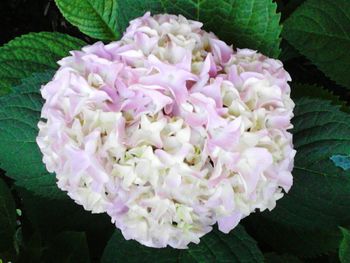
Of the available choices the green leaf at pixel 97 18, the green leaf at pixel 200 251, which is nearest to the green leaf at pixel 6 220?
the green leaf at pixel 200 251

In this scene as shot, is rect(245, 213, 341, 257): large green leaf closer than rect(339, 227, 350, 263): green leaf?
No

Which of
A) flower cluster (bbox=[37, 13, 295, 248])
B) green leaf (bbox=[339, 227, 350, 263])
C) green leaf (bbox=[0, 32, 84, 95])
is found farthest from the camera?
green leaf (bbox=[0, 32, 84, 95])

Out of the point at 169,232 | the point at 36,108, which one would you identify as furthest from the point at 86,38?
the point at 169,232

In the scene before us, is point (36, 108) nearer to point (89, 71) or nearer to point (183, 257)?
point (89, 71)

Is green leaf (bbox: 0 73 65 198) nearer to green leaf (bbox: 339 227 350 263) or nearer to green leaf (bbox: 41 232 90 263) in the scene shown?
green leaf (bbox: 41 232 90 263)

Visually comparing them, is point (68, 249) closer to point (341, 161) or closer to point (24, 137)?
point (24, 137)

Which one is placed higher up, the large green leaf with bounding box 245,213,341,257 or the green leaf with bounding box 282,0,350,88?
the green leaf with bounding box 282,0,350,88

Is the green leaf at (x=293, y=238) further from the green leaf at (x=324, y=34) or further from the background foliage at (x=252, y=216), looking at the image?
the green leaf at (x=324, y=34)

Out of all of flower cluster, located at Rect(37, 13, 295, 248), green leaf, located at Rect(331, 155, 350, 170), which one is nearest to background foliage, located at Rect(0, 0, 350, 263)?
green leaf, located at Rect(331, 155, 350, 170)

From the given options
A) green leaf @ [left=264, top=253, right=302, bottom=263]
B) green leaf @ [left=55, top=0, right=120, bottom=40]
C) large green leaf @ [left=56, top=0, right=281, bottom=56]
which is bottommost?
green leaf @ [left=264, top=253, right=302, bottom=263]
